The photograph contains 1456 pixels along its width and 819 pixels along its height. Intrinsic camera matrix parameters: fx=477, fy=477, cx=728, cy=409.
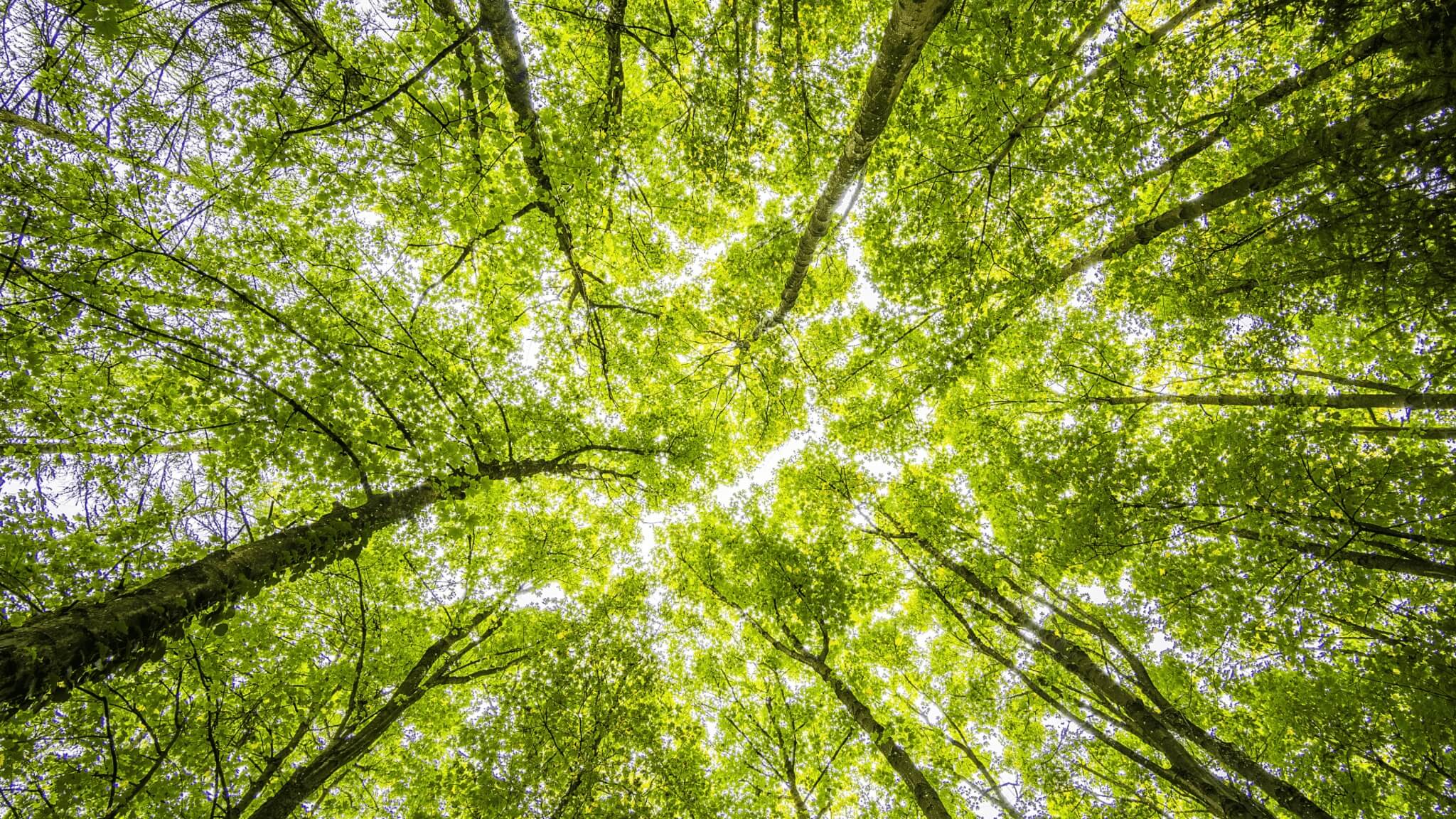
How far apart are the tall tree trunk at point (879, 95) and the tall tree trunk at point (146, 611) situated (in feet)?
21.9

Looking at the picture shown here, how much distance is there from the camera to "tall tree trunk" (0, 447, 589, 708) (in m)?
2.77

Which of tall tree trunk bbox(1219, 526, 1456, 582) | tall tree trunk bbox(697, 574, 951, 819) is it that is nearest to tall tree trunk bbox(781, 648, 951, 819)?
→ tall tree trunk bbox(697, 574, 951, 819)

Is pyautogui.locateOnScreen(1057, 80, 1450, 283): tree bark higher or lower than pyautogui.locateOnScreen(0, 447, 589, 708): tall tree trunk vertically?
higher

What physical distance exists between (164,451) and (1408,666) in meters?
14.3

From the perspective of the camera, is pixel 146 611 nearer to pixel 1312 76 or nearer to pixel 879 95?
pixel 879 95

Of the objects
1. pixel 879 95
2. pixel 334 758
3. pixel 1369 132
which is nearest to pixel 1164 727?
pixel 1369 132

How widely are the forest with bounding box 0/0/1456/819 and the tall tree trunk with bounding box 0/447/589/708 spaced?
0.04 meters

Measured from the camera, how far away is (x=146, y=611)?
338 cm

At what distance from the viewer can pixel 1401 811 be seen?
321 inches

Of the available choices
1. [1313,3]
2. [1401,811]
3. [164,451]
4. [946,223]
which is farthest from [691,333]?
[1401,811]

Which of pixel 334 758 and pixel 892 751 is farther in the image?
pixel 892 751

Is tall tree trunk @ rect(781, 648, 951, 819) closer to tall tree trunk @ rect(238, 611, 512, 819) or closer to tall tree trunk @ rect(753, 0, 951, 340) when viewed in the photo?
tall tree trunk @ rect(238, 611, 512, 819)

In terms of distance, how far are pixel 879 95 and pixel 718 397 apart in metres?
7.06

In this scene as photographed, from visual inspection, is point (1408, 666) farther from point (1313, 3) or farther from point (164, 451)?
point (164, 451)
